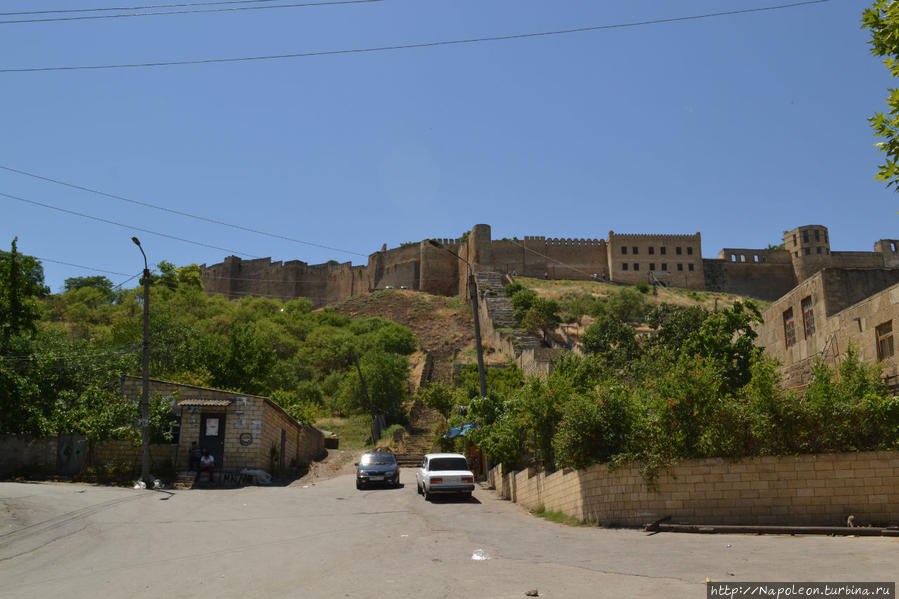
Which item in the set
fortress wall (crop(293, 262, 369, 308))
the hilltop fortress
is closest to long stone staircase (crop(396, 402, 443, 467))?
the hilltop fortress

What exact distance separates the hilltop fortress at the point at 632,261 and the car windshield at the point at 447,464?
5606 centimetres

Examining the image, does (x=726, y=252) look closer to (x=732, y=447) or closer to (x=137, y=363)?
(x=137, y=363)

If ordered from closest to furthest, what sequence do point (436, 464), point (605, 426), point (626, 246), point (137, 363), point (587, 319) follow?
point (605, 426) < point (436, 464) < point (137, 363) < point (587, 319) < point (626, 246)

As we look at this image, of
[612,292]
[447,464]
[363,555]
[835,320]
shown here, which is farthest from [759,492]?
[612,292]

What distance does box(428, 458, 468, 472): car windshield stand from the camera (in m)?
19.2

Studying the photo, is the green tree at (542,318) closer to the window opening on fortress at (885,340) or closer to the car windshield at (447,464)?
the car windshield at (447,464)

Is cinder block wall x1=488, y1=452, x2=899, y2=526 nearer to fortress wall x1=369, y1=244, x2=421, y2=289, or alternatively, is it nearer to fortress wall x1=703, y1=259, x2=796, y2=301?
fortress wall x1=369, y1=244, x2=421, y2=289

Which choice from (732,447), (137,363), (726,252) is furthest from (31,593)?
(726,252)

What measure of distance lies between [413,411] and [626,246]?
145ft

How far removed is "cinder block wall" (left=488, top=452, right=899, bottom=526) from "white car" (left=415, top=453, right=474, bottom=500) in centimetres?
583

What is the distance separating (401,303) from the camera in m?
73.2

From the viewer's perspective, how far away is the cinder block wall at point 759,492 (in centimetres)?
1084

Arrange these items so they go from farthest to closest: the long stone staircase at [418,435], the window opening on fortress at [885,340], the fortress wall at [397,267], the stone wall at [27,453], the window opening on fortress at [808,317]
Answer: the fortress wall at [397,267]
the long stone staircase at [418,435]
the stone wall at [27,453]
the window opening on fortress at [808,317]
the window opening on fortress at [885,340]

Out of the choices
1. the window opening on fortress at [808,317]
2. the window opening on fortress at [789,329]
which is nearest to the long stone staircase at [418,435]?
the window opening on fortress at [789,329]
